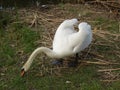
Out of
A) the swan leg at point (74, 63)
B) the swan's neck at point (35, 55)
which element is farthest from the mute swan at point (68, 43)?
the swan leg at point (74, 63)

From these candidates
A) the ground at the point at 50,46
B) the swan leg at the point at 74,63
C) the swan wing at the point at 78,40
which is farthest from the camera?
the swan leg at the point at 74,63

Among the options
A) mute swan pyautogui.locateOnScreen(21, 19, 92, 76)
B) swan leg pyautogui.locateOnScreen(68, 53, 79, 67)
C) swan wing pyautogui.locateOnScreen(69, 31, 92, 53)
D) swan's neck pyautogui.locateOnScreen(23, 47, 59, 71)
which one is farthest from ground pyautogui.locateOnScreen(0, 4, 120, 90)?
swan wing pyautogui.locateOnScreen(69, 31, 92, 53)

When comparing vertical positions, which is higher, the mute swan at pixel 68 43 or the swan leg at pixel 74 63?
the mute swan at pixel 68 43

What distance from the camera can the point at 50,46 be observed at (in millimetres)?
6191

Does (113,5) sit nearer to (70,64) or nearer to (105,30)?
(105,30)

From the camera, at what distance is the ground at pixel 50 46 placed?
5277mm

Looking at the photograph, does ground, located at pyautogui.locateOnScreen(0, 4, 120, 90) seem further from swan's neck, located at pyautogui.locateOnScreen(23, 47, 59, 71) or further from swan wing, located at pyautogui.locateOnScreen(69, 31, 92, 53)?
swan wing, located at pyautogui.locateOnScreen(69, 31, 92, 53)

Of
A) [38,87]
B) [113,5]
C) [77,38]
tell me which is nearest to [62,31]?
[77,38]

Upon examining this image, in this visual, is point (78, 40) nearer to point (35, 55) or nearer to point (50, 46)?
point (35, 55)

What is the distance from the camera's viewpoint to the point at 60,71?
5.53 metres

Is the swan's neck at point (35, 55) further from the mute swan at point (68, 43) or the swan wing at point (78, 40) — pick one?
the swan wing at point (78, 40)

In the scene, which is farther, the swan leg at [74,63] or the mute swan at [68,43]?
the swan leg at [74,63]

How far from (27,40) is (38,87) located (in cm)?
149

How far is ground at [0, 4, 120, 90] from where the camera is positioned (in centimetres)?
528
